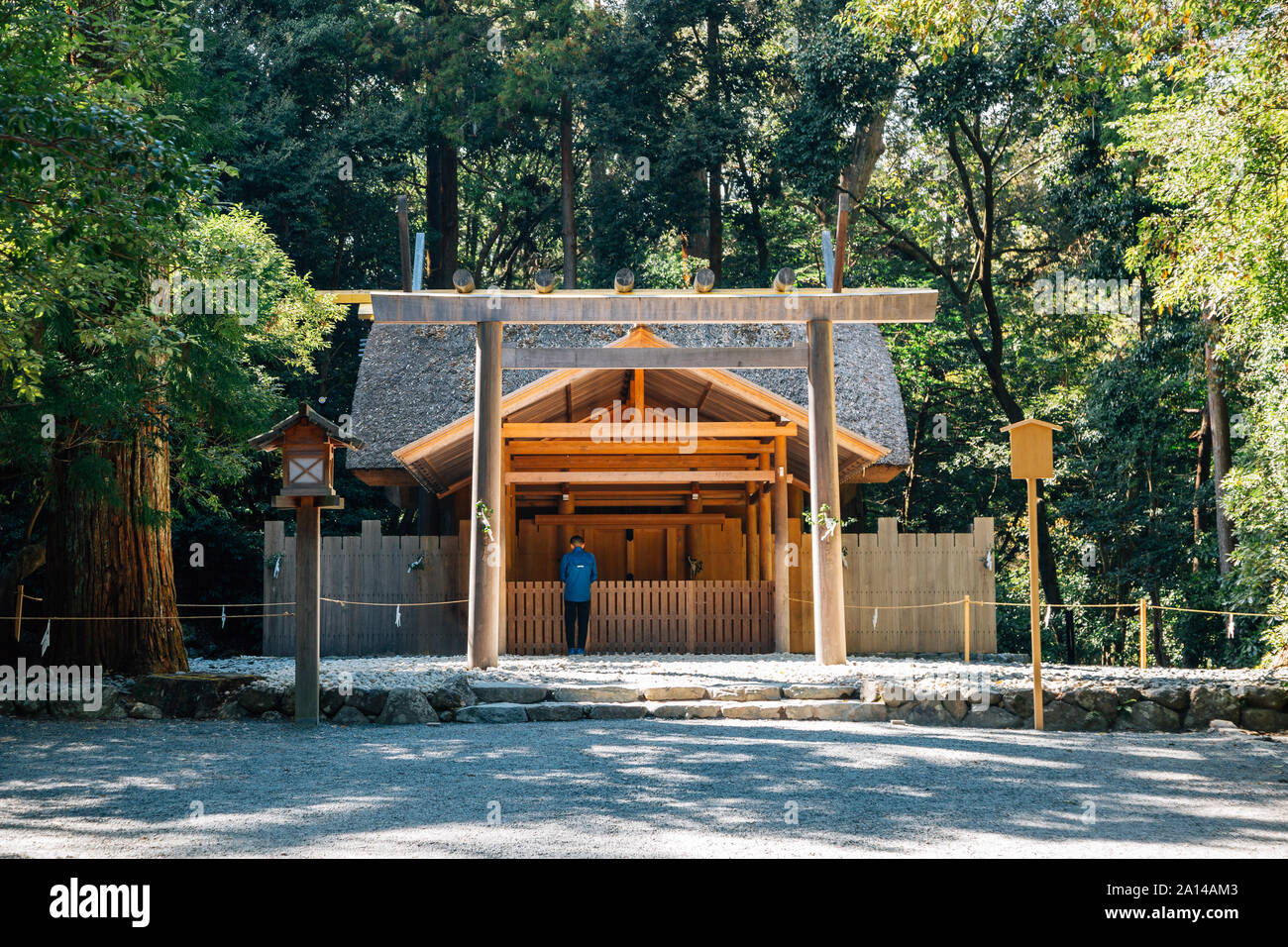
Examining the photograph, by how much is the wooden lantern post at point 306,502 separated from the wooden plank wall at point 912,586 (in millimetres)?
8966

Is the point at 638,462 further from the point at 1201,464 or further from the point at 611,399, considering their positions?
the point at 1201,464

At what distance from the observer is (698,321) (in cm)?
1285

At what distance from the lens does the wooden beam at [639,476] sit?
16.0 m

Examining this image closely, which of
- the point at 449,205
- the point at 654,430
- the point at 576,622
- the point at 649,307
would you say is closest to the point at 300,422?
the point at 649,307

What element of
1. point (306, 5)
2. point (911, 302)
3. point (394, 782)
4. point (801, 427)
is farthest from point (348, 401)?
point (394, 782)

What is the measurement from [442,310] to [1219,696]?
8434mm

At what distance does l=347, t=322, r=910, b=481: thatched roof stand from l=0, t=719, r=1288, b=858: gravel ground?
926 cm

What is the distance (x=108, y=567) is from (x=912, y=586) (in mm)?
11053

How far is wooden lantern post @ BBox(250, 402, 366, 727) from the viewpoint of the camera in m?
9.42

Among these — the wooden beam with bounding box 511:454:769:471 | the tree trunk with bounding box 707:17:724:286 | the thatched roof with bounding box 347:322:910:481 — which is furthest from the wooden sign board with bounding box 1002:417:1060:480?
the tree trunk with bounding box 707:17:724:286

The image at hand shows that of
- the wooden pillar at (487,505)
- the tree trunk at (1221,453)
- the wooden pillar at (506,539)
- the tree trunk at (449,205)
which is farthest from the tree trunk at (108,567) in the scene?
the tree trunk at (449,205)

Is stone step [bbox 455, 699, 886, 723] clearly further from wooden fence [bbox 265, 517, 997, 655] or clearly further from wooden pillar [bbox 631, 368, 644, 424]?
wooden fence [bbox 265, 517, 997, 655]

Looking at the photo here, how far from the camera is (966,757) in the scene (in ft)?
26.1

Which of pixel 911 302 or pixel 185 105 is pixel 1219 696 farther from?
pixel 185 105
